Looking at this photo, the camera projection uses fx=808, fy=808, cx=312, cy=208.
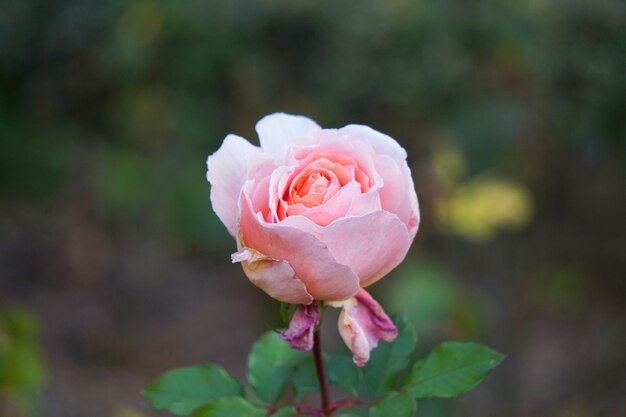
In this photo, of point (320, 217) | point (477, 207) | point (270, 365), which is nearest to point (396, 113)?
point (477, 207)

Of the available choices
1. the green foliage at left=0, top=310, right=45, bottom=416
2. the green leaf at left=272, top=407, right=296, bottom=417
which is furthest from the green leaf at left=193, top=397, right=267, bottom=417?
the green foliage at left=0, top=310, right=45, bottom=416

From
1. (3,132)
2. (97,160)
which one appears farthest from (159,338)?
(3,132)

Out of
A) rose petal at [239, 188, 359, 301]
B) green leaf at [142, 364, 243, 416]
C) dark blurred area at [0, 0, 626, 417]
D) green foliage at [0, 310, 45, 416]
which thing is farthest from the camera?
dark blurred area at [0, 0, 626, 417]

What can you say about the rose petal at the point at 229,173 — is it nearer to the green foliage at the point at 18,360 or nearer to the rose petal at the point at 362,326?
the rose petal at the point at 362,326

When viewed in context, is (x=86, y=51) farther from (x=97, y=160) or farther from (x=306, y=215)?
(x=306, y=215)

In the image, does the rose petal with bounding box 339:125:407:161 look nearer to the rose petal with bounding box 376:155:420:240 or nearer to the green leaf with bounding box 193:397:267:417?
the rose petal with bounding box 376:155:420:240

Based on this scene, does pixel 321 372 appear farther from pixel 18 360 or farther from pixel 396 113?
pixel 396 113

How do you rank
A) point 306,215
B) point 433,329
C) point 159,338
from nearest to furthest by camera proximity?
point 306,215 < point 433,329 < point 159,338

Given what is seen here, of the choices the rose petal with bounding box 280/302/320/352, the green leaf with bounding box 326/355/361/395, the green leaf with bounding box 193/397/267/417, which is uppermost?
the green leaf with bounding box 326/355/361/395
